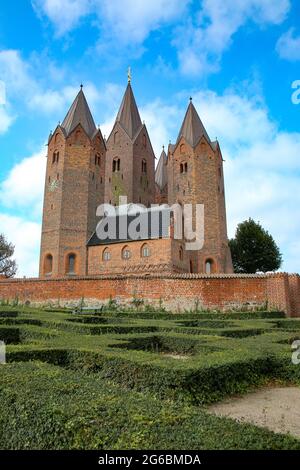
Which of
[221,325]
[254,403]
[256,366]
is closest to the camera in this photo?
[254,403]

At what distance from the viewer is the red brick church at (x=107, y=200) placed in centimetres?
3572

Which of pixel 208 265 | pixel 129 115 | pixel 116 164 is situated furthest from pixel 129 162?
pixel 208 265

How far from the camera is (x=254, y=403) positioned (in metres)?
5.49

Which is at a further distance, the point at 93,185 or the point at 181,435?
the point at 93,185

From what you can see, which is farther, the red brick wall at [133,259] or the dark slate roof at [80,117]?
the dark slate roof at [80,117]

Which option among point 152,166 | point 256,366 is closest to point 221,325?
point 256,366

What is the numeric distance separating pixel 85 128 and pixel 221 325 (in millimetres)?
31723

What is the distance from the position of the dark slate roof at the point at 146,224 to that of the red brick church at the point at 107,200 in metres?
0.14

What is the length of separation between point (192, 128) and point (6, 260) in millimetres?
28887

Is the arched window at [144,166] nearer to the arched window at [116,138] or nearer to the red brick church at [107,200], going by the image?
the red brick church at [107,200]

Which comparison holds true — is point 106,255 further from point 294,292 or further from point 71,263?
point 294,292

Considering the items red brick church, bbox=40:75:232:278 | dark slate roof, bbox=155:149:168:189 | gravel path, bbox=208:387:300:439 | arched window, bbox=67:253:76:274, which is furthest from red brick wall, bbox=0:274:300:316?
dark slate roof, bbox=155:149:168:189

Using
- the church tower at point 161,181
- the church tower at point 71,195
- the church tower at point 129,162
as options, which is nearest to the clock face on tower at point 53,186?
the church tower at point 71,195
